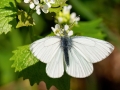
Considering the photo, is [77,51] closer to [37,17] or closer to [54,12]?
[54,12]

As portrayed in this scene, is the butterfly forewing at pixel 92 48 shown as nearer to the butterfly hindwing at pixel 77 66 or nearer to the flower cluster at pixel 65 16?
the butterfly hindwing at pixel 77 66

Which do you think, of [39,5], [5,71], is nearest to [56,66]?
[39,5]

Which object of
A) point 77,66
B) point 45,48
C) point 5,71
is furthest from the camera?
Result: point 5,71

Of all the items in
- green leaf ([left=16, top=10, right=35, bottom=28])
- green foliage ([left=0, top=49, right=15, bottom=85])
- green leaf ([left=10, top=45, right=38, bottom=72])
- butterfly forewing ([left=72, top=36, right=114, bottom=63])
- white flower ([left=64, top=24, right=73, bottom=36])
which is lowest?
green foliage ([left=0, top=49, right=15, bottom=85])

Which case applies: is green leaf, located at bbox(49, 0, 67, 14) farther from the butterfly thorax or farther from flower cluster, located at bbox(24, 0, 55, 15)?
the butterfly thorax

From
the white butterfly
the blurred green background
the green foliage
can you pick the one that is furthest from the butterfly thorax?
the green foliage

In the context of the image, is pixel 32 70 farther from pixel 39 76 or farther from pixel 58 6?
pixel 58 6

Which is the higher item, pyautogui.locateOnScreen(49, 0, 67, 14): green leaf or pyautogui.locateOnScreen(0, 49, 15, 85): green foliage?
Answer: pyautogui.locateOnScreen(49, 0, 67, 14): green leaf
